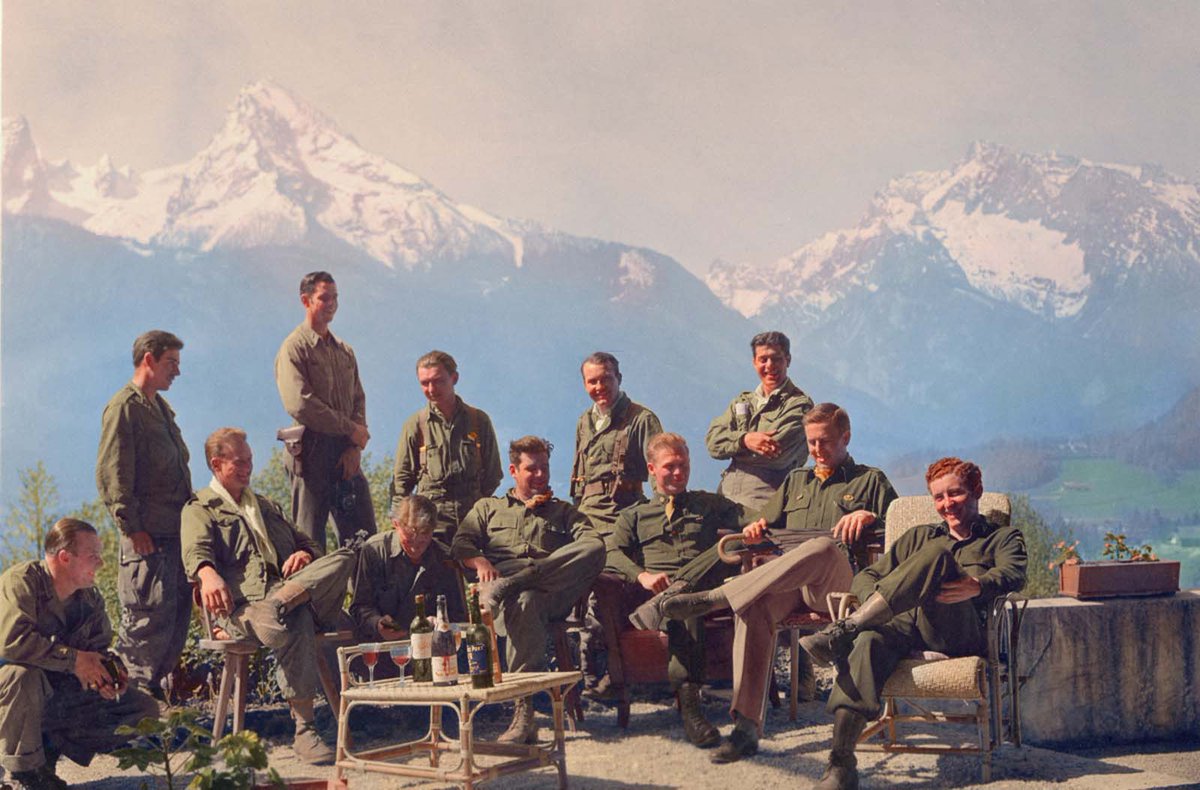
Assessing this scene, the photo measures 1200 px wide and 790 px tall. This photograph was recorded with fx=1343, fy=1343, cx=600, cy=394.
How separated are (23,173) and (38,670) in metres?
21.4

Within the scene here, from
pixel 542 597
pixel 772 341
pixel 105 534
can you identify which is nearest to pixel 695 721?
pixel 542 597

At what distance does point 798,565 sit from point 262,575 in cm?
217

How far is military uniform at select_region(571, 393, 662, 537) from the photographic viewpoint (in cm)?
612

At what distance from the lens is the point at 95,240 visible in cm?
2697

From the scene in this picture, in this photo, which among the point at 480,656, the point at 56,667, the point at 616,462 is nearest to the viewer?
the point at 480,656

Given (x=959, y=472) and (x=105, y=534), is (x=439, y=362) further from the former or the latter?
(x=105, y=534)

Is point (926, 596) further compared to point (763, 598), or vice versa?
point (763, 598)

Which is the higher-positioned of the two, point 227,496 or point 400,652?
point 227,496

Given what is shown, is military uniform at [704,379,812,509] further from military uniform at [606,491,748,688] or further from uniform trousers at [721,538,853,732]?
uniform trousers at [721,538,853,732]

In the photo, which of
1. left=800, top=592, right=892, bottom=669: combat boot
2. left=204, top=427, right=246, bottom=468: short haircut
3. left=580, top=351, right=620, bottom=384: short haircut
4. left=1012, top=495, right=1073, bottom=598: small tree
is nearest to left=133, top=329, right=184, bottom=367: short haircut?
left=204, top=427, right=246, bottom=468: short haircut

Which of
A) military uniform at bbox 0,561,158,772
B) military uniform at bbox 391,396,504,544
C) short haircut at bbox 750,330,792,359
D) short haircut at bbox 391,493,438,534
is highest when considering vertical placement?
short haircut at bbox 750,330,792,359

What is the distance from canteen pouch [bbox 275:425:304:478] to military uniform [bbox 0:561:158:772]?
4.86 ft

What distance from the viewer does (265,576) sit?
5457 mm

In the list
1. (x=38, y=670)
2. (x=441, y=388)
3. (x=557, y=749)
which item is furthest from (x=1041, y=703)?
(x=38, y=670)
